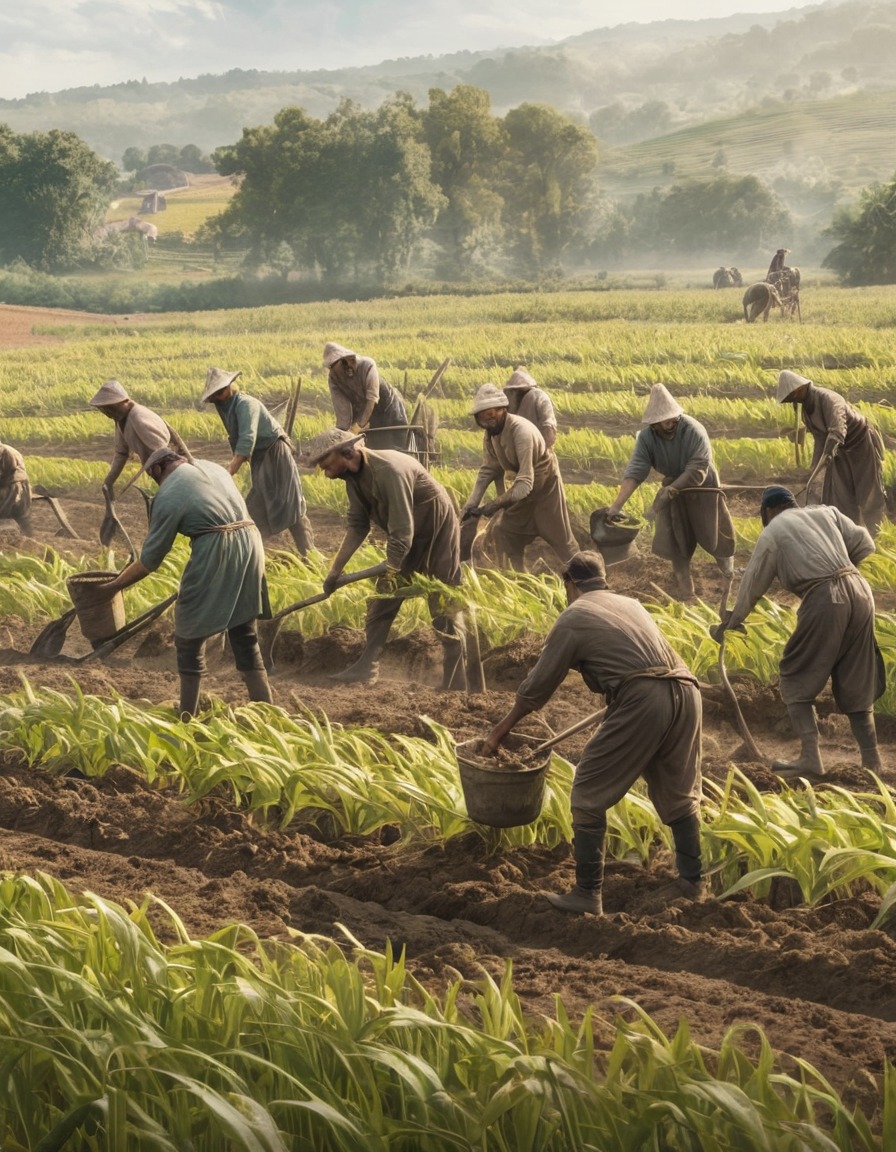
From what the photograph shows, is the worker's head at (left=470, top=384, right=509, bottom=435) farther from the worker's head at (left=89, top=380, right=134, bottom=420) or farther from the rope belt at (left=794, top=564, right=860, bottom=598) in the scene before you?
the rope belt at (left=794, top=564, right=860, bottom=598)

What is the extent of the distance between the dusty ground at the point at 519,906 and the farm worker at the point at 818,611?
0.29m

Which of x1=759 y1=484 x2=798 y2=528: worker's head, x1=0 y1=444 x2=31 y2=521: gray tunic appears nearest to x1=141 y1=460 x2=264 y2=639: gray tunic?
x1=759 y1=484 x2=798 y2=528: worker's head

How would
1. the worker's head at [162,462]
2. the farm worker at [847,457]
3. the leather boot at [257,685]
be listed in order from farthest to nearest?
1. the farm worker at [847,457]
2. the leather boot at [257,685]
3. the worker's head at [162,462]

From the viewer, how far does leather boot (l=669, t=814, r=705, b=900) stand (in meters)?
5.16

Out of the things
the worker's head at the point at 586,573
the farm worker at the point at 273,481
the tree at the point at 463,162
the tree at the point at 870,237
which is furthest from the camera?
the tree at the point at 463,162

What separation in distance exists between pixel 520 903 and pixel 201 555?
2558 mm

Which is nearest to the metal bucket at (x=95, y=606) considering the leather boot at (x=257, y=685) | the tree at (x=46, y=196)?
the leather boot at (x=257, y=685)

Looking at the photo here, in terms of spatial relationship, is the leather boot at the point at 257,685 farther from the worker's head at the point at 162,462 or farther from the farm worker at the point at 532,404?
the farm worker at the point at 532,404

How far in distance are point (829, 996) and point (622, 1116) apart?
140 cm

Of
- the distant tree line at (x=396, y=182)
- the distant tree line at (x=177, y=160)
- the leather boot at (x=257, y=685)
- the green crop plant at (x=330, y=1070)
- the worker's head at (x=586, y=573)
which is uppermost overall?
the distant tree line at (x=177, y=160)

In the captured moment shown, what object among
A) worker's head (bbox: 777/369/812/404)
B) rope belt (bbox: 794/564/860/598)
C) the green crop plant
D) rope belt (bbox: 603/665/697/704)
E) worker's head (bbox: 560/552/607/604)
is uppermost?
worker's head (bbox: 777/369/812/404)

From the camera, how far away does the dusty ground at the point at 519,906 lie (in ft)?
14.5

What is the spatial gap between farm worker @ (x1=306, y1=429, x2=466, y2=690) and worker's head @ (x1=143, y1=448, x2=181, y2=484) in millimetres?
638

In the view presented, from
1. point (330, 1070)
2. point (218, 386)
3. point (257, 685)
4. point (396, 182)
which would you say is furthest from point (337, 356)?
point (396, 182)
